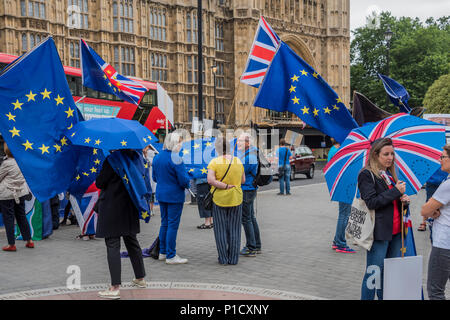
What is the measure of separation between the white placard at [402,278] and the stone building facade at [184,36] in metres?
24.0

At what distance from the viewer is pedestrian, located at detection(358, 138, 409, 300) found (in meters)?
4.27

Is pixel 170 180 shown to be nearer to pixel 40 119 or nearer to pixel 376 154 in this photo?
pixel 40 119

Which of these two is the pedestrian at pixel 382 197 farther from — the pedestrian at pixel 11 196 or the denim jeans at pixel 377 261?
the pedestrian at pixel 11 196

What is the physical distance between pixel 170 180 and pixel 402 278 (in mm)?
3936

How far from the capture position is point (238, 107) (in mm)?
42812

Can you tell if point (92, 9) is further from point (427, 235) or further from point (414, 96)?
point (414, 96)

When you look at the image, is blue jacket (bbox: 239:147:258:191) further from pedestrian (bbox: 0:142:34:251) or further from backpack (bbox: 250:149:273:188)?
pedestrian (bbox: 0:142:34:251)

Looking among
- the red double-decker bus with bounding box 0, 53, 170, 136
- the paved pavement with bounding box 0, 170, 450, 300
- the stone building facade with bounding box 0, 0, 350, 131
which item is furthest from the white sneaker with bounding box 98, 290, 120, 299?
the stone building facade with bounding box 0, 0, 350, 131

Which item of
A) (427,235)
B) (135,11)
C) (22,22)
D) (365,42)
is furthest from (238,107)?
(427,235)

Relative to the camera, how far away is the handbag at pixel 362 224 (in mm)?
4367

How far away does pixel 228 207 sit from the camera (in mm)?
7051

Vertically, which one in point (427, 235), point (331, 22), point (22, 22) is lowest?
point (427, 235)

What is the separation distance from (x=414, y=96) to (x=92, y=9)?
3484 centimetres

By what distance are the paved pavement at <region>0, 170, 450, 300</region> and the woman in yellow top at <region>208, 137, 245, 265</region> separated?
28cm
